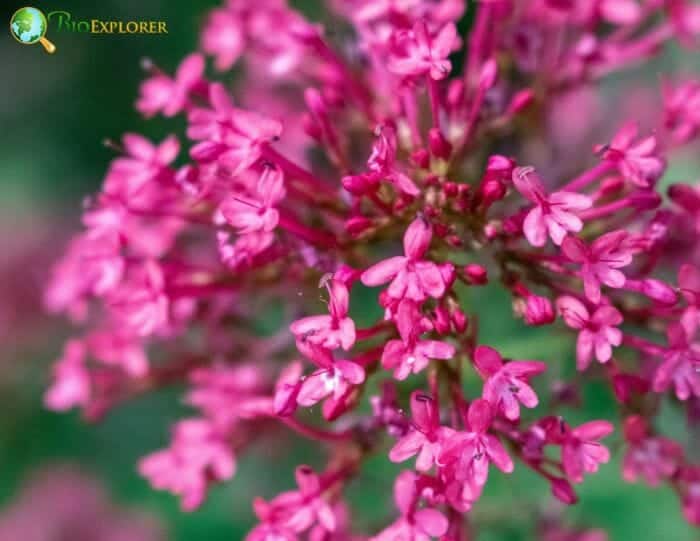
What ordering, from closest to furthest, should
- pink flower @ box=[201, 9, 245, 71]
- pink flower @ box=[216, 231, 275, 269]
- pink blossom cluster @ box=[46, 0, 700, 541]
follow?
pink blossom cluster @ box=[46, 0, 700, 541] → pink flower @ box=[216, 231, 275, 269] → pink flower @ box=[201, 9, 245, 71]

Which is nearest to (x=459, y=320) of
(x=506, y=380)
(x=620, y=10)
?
(x=506, y=380)

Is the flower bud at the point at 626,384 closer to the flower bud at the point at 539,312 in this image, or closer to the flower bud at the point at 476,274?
the flower bud at the point at 539,312

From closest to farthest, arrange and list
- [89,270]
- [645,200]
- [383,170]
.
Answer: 1. [383,170]
2. [645,200]
3. [89,270]

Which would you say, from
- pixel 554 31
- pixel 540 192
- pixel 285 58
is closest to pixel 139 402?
pixel 285 58

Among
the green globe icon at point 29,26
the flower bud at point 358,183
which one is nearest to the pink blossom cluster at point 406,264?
the flower bud at point 358,183

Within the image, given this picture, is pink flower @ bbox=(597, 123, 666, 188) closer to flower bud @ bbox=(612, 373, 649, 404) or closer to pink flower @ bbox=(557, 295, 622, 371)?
pink flower @ bbox=(557, 295, 622, 371)

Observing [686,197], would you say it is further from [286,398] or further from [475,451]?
[286,398]

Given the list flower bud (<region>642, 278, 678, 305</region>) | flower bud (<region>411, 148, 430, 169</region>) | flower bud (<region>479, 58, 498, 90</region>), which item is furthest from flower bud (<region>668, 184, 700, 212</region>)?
flower bud (<region>411, 148, 430, 169</region>)

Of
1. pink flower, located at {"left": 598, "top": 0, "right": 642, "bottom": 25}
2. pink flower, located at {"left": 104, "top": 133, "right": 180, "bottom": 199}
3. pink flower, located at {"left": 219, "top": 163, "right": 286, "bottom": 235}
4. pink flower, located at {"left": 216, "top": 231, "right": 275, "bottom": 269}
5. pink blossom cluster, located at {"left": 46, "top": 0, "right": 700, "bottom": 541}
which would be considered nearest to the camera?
pink blossom cluster, located at {"left": 46, "top": 0, "right": 700, "bottom": 541}

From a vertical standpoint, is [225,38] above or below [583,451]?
above
